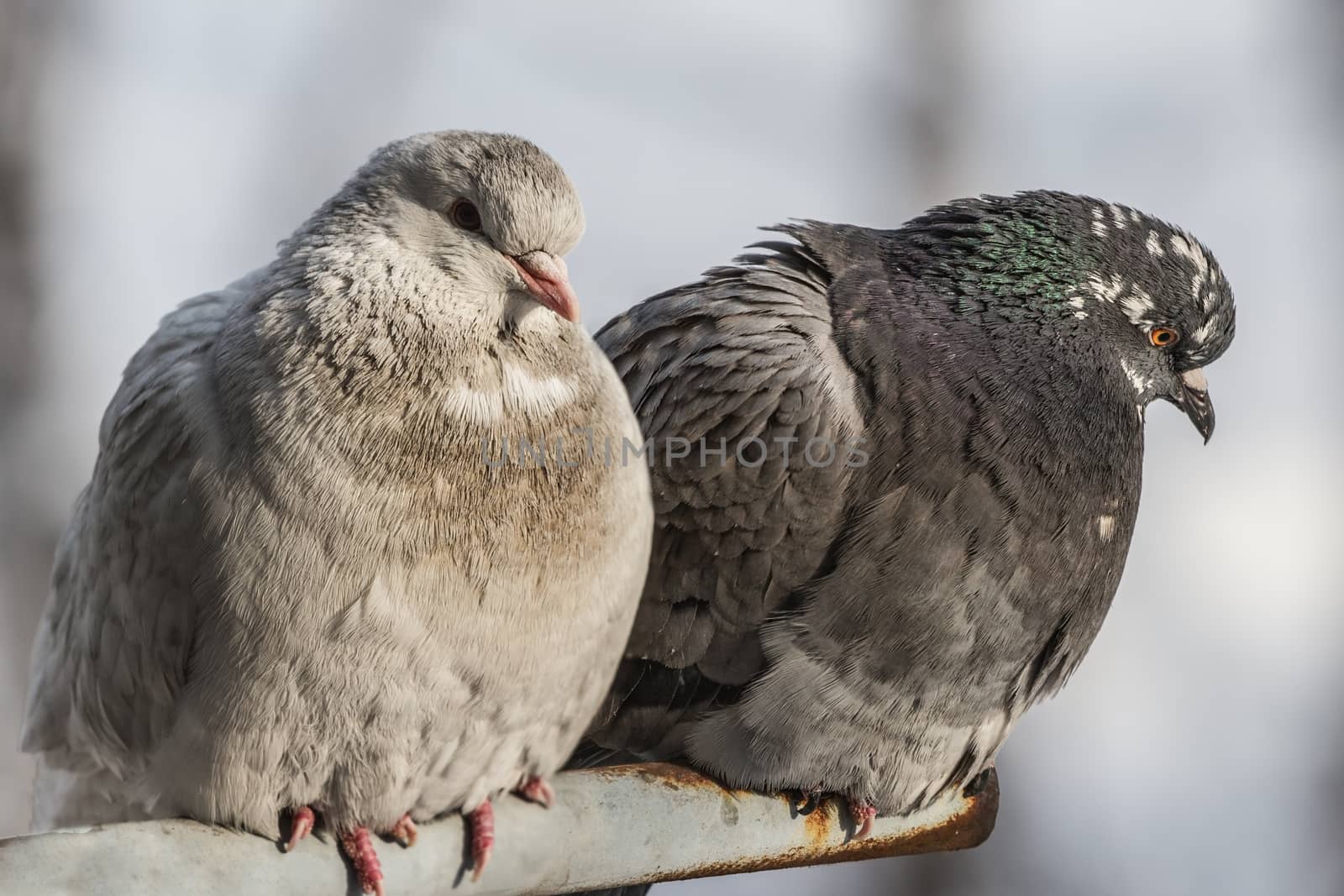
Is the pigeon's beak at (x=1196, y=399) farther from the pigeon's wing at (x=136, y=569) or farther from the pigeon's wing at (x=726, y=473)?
the pigeon's wing at (x=136, y=569)

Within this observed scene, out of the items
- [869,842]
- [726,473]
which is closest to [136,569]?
[726,473]

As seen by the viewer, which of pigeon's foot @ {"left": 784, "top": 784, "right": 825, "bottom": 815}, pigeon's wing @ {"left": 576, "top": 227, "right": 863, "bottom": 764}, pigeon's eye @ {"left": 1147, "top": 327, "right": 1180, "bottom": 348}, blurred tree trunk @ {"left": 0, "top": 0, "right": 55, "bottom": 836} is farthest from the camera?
blurred tree trunk @ {"left": 0, "top": 0, "right": 55, "bottom": 836}

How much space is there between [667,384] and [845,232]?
652 millimetres

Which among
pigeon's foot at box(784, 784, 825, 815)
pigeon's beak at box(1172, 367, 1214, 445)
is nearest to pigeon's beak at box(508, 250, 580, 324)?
→ pigeon's foot at box(784, 784, 825, 815)

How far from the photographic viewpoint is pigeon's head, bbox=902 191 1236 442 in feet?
10.3

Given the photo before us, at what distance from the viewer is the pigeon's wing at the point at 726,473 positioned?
9.62 feet

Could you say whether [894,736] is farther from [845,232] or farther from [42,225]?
[42,225]

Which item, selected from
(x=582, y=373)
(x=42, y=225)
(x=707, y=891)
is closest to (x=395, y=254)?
(x=582, y=373)

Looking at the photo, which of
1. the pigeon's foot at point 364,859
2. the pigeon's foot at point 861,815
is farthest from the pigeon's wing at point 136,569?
the pigeon's foot at point 861,815

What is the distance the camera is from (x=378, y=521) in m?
2.10

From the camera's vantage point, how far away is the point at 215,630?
2238mm

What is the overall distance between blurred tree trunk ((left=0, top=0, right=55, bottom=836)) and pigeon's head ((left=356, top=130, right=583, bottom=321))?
5260mm

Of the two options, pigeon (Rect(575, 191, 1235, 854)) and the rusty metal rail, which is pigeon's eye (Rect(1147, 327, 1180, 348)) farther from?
the rusty metal rail

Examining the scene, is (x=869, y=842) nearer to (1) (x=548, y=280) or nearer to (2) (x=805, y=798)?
(2) (x=805, y=798)
